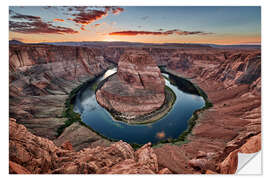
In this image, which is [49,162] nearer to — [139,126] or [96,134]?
[96,134]

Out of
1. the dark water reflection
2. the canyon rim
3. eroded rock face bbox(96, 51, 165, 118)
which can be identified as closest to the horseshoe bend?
eroded rock face bbox(96, 51, 165, 118)

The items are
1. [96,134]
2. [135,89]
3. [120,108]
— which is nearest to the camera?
[96,134]

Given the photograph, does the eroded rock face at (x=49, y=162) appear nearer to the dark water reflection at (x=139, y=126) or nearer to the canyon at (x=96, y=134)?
the canyon at (x=96, y=134)

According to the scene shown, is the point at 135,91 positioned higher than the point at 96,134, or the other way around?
the point at 135,91

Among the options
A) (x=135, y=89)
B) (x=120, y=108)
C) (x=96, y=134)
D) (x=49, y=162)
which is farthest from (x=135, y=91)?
(x=49, y=162)
